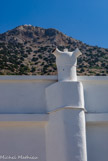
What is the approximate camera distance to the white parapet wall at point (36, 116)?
8898 millimetres

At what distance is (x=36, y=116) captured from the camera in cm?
904

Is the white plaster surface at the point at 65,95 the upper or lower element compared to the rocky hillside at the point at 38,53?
lower

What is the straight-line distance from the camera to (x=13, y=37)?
5656 cm

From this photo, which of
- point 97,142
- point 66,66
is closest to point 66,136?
point 97,142

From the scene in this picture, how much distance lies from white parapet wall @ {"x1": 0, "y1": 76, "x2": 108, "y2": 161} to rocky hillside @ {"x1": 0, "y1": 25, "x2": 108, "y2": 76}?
22702 mm

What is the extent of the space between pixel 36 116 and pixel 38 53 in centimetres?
3904

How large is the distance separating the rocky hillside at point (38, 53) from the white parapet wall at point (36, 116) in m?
22.7

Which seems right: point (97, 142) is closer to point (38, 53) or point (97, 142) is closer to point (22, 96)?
point (22, 96)

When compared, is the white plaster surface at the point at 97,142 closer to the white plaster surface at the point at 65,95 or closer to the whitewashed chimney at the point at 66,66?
the white plaster surface at the point at 65,95

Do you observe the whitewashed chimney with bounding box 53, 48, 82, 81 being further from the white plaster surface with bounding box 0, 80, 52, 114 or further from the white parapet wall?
the white plaster surface with bounding box 0, 80, 52, 114

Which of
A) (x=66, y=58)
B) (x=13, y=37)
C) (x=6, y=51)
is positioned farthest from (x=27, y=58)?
(x=66, y=58)

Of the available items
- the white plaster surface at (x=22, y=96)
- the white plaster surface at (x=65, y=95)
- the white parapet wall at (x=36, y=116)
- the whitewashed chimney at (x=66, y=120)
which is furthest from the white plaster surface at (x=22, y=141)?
the white plaster surface at (x=65, y=95)

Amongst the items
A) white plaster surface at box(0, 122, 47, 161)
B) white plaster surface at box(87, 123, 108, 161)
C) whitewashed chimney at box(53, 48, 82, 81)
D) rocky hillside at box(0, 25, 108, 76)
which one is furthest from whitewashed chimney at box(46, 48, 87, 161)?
rocky hillside at box(0, 25, 108, 76)

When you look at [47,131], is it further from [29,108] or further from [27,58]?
[27,58]
